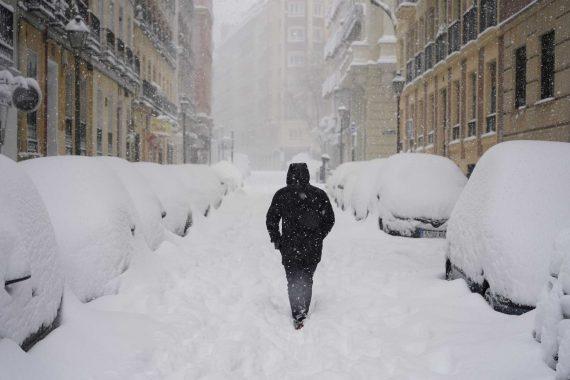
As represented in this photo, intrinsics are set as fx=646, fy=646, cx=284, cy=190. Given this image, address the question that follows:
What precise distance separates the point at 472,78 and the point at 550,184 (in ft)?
59.8

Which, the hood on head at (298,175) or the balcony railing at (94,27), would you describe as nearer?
the hood on head at (298,175)

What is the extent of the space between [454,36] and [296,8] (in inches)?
2827

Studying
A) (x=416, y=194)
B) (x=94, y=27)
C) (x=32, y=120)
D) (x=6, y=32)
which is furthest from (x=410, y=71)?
(x=416, y=194)

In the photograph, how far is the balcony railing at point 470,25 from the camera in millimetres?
22016

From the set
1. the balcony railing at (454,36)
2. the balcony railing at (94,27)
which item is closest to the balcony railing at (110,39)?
the balcony railing at (94,27)

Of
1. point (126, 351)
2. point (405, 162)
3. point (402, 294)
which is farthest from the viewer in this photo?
point (405, 162)

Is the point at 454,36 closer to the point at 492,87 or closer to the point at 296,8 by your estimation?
the point at 492,87

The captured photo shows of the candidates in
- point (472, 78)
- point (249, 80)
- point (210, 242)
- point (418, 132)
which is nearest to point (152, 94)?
point (418, 132)

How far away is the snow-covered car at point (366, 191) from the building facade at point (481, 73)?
4.37 m

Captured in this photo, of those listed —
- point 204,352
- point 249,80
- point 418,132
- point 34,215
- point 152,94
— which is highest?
point 249,80

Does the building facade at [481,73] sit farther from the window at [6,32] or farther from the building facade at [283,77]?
the building facade at [283,77]

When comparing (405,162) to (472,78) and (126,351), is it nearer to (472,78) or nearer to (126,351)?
(126,351)

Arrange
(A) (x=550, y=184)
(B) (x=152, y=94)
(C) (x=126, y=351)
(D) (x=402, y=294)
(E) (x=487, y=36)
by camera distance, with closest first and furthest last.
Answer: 1. (C) (x=126, y=351)
2. (A) (x=550, y=184)
3. (D) (x=402, y=294)
4. (E) (x=487, y=36)
5. (B) (x=152, y=94)

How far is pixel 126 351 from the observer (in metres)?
5.07
